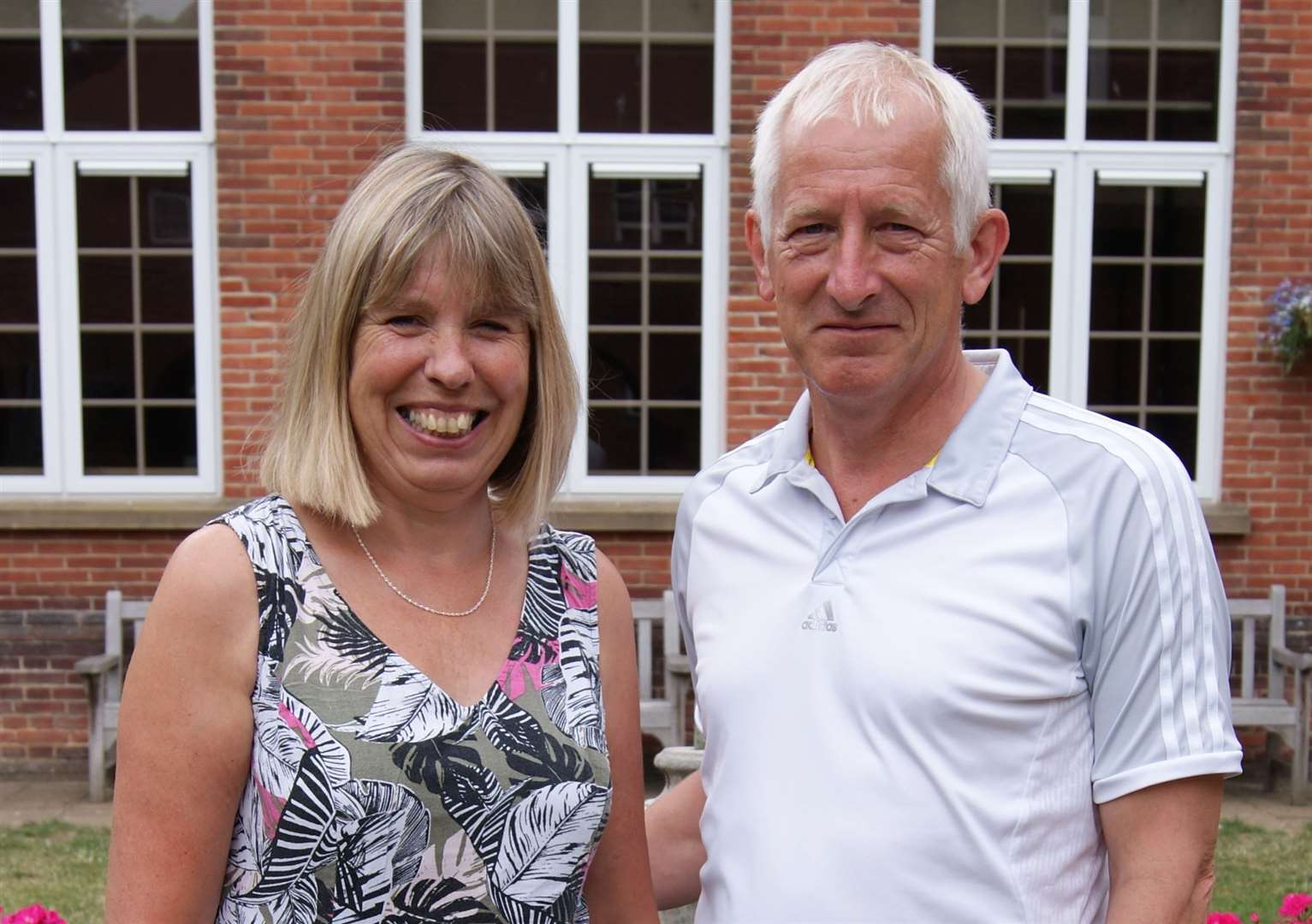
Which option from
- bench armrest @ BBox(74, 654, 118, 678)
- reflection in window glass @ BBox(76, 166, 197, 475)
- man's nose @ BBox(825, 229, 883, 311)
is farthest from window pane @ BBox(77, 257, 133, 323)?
man's nose @ BBox(825, 229, 883, 311)

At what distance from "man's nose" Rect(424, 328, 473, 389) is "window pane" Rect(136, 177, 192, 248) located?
595 centimetres

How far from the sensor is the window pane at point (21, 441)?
7.45 m

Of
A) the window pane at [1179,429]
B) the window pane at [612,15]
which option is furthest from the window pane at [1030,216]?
the window pane at [612,15]

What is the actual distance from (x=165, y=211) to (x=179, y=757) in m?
6.26

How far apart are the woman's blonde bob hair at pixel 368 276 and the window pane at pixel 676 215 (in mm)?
5540

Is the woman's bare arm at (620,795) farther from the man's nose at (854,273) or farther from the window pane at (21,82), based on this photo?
the window pane at (21,82)

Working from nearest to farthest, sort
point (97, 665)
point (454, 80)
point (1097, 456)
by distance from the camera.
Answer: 1. point (1097, 456)
2. point (97, 665)
3. point (454, 80)

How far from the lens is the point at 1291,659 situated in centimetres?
706

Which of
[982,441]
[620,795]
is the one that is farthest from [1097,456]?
[620,795]

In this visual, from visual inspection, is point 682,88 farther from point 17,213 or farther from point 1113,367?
point 17,213

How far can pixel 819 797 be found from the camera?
190cm

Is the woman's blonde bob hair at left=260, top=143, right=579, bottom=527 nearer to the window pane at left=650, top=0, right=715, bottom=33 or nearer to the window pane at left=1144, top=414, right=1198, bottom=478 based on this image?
the window pane at left=650, top=0, right=715, bottom=33

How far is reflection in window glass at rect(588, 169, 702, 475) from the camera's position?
24.8ft

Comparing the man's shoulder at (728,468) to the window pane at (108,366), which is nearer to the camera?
the man's shoulder at (728,468)
